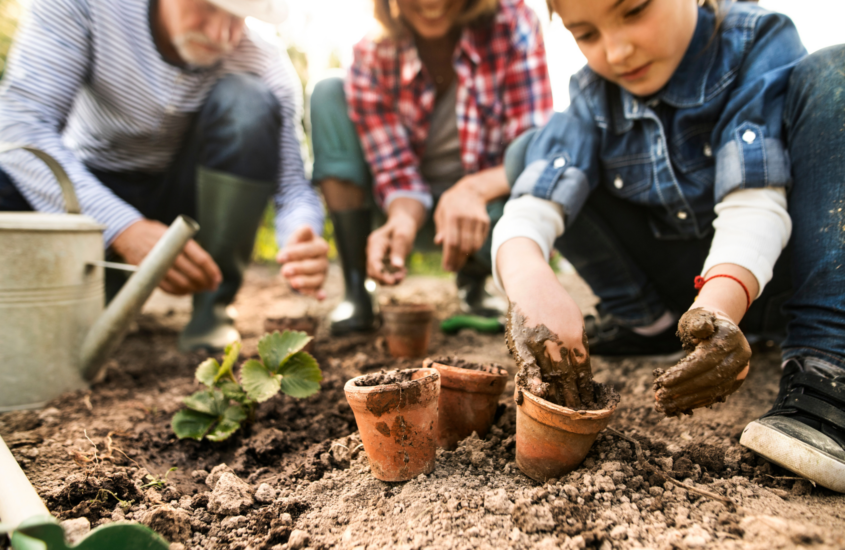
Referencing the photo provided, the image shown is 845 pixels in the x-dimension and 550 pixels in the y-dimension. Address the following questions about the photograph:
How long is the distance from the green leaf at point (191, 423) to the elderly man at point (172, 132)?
0.70 meters

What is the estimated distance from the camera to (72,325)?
64.4 inches

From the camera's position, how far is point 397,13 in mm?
2221

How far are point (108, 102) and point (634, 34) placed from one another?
82.7 inches

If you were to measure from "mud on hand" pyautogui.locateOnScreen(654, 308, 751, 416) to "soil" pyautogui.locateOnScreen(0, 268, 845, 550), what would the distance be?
0.57ft

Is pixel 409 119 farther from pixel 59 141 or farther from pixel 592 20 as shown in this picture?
pixel 59 141

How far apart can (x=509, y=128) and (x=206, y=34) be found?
136 centimetres

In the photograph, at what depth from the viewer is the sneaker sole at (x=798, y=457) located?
38.2 inches

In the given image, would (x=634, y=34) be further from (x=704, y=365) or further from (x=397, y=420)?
(x=397, y=420)

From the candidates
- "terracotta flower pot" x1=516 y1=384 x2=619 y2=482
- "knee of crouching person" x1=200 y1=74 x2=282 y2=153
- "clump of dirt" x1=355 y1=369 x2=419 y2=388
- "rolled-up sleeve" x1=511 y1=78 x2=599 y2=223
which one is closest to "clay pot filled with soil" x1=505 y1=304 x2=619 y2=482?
"terracotta flower pot" x1=516 y1=384 x2=619 y2=482

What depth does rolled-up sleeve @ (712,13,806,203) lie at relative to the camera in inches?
50.2

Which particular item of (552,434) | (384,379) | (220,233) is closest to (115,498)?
(384,379)

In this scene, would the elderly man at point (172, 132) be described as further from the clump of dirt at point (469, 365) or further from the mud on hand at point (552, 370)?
the mud on hand at point (552, 370)

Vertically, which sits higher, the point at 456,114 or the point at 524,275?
the point at 456,114

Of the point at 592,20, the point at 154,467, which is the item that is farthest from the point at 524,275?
the point at 154,467
